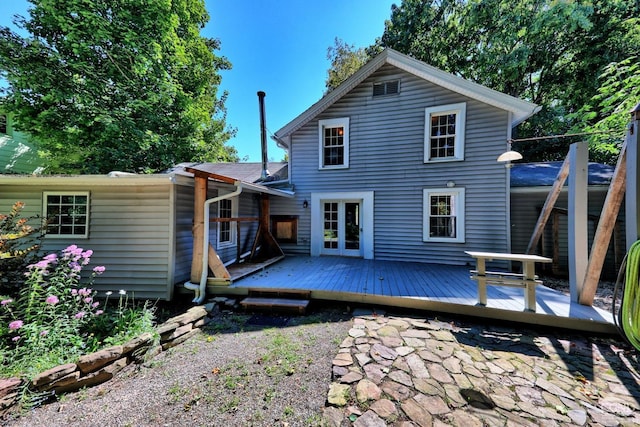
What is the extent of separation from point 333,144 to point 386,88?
2.22 m

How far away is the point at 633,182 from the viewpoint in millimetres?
3105

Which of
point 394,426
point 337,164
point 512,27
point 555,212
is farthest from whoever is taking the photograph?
point 512,27

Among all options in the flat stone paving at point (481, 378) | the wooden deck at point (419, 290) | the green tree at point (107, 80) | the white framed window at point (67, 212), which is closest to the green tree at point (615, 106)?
the wooden deck at point (419, 290)

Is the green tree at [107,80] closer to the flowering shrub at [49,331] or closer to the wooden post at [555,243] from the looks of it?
the flowering shrub at [49,331]

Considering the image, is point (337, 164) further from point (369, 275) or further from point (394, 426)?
point (394, 426)

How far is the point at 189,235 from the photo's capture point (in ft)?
17.3

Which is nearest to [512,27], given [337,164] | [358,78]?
[358,78]

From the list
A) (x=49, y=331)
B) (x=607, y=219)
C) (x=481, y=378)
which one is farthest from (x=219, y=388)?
(x=607, y=219)

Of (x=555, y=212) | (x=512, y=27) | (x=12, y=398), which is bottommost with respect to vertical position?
(x=12, y=398)

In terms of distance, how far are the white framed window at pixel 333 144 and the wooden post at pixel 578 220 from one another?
494cm

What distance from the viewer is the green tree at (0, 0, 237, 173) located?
7.66 m

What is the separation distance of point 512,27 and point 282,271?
13.5m

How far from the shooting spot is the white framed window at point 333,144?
748 centimetres

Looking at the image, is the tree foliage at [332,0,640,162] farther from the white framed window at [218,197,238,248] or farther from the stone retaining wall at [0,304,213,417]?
the stone retaining wall at [0,304,213,417]
